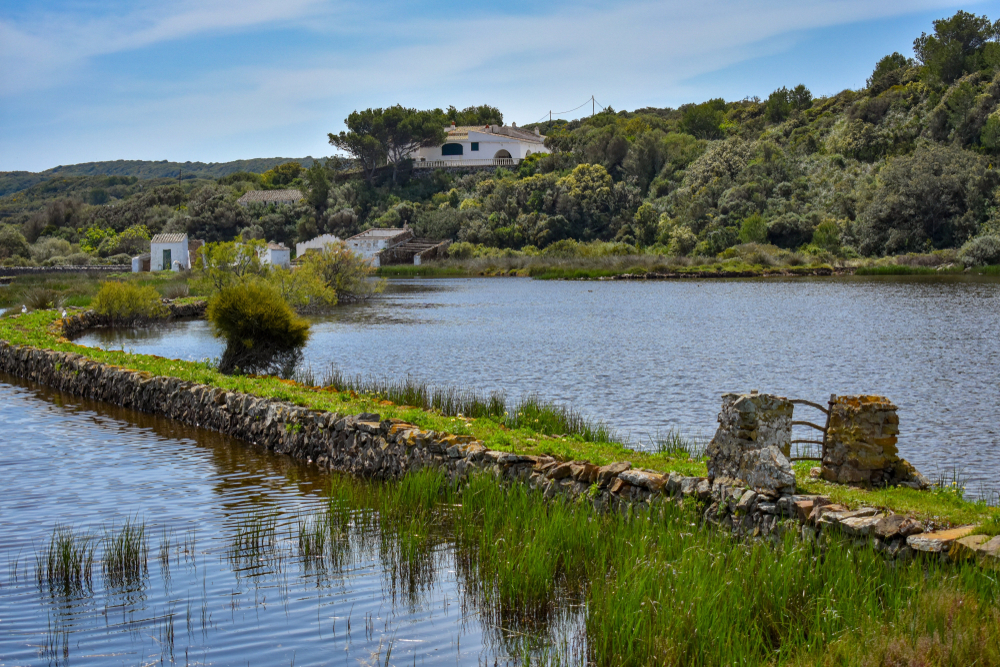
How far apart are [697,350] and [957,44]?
86.3 m

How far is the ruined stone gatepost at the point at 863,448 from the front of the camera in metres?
8.12

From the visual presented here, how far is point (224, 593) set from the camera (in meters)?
7.34

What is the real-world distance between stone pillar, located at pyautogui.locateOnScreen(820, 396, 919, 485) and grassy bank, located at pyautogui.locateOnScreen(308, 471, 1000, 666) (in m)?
1.60

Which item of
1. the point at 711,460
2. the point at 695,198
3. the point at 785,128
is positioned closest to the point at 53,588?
the point at 711,460

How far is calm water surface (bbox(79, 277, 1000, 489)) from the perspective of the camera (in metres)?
16.3

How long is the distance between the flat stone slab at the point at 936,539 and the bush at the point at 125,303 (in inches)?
1436

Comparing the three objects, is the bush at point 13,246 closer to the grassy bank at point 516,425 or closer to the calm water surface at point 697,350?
the calm water surface at point 697,350

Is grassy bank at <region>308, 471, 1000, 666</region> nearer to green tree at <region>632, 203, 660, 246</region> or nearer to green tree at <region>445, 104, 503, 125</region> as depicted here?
green tree at <region>632, 203, 660, 246</region>

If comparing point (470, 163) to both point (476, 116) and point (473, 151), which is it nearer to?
point (473, 151)

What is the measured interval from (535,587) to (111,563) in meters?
Result: 3.85

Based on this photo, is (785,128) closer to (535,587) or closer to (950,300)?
(950,300)

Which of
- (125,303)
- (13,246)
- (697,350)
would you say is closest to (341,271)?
(125,303)

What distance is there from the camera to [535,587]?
6965 mm

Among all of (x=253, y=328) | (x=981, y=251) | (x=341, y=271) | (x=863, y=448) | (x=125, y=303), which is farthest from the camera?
(x=981, y=251)
